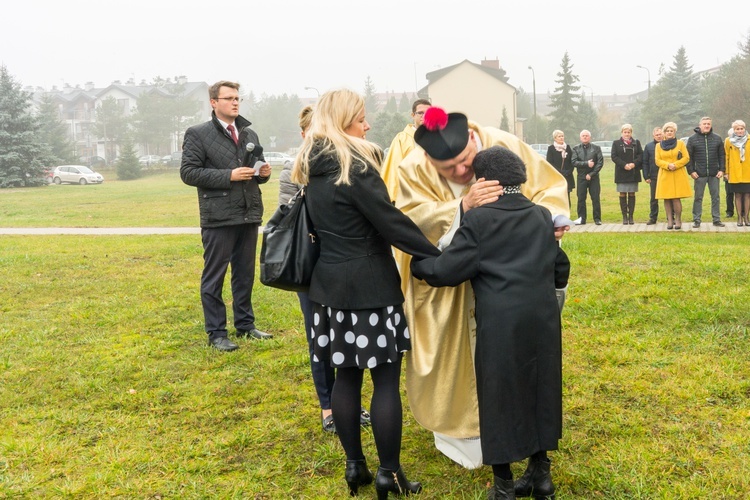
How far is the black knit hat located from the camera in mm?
3369

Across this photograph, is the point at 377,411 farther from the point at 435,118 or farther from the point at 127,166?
the point at 127,166

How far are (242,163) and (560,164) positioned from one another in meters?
10.6

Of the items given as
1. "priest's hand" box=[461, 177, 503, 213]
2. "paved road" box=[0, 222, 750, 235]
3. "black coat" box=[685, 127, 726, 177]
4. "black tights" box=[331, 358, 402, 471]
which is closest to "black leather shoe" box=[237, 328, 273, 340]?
"black tights" box=[331, 358, 402, 471]

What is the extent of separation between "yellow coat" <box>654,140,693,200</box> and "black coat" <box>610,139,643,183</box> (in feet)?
2.62

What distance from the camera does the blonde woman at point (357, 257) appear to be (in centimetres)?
345

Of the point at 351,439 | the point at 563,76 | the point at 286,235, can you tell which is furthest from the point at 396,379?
the point at 563,76

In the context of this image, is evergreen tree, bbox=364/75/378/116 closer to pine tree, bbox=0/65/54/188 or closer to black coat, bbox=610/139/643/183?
pine tree, bbox=0/65/54/188

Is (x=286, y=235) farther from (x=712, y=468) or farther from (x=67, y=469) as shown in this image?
(x=712, y=468)

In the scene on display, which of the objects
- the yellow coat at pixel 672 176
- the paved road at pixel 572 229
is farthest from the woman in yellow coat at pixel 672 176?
the paved road at pixel 572 229

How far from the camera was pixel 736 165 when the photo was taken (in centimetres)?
1351

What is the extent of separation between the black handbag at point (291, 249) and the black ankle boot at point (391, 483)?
38.4 inches

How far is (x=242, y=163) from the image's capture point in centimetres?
632

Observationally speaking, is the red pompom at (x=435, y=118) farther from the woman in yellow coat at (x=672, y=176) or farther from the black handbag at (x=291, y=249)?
the woman in yellow coat at (x=672, y=176)

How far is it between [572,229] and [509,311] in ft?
37.1
